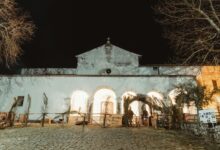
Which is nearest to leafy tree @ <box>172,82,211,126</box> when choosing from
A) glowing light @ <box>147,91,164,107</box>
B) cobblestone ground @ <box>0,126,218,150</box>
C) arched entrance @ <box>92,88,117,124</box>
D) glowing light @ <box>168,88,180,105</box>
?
glowing light @ <box>168,88,180,105</box>

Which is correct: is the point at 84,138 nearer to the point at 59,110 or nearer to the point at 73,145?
the point at 73,145

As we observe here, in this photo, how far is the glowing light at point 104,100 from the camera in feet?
84.3

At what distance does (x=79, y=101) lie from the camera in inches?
1009

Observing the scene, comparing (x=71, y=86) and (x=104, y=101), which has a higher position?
(x=71, y=86)

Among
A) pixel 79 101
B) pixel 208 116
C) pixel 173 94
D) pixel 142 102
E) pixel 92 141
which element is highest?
pixel 173 94

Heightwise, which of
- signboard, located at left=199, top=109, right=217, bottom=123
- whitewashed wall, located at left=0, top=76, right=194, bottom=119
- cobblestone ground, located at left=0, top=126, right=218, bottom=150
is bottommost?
A: cobblestone ground, located at left=0, top=126, right=218, bottom=150

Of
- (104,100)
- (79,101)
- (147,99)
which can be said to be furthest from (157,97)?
(79,101)

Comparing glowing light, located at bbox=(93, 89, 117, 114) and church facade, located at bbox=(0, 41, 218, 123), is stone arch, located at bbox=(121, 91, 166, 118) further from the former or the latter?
glowing light, located at bbox=(93, 89, 117, 114)

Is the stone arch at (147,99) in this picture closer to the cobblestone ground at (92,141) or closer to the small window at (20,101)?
the cobblestone ground at (92,141)

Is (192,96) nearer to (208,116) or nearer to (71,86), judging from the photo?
(208,116)

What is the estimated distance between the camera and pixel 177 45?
13836 millimetres

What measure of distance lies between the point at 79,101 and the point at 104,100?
104 inches

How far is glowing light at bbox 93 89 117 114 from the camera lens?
2570 centimetres

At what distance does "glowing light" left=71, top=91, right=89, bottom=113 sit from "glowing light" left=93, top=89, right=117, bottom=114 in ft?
3.39
